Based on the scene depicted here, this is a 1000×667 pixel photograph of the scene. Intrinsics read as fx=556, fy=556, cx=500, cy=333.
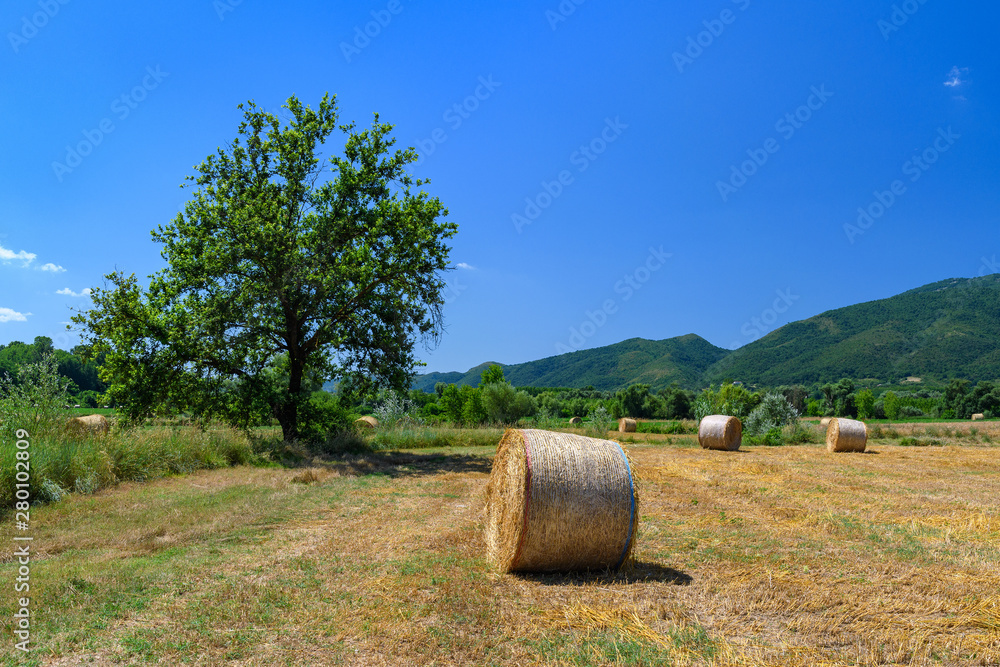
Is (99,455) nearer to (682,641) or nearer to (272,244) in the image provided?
(272,244)

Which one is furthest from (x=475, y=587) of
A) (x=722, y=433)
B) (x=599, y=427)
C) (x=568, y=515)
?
(x=599, y=427)

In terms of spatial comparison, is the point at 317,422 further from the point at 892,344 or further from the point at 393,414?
the point at 892,344

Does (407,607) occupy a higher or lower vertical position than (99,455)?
lower

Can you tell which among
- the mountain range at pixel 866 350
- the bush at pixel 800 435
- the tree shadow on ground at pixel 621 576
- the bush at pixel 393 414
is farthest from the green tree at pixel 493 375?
the mountain range at pixel 866 350

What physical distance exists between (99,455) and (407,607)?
31.1 ft

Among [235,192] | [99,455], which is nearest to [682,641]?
[99,455]

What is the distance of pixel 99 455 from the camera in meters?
11.0

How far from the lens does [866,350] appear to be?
4759 inches

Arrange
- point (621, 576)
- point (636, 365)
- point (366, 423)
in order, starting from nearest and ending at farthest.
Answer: point (621, 576) → point (366, 423) → point (636, 365)

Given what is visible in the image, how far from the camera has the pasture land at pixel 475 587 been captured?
3979 millimetres

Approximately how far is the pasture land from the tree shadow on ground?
0.04 m

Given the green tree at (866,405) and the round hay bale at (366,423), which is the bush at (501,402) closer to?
the round hay bale at (366,423)

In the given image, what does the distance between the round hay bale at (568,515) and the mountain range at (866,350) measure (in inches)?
3988

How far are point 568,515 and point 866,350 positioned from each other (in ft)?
457
